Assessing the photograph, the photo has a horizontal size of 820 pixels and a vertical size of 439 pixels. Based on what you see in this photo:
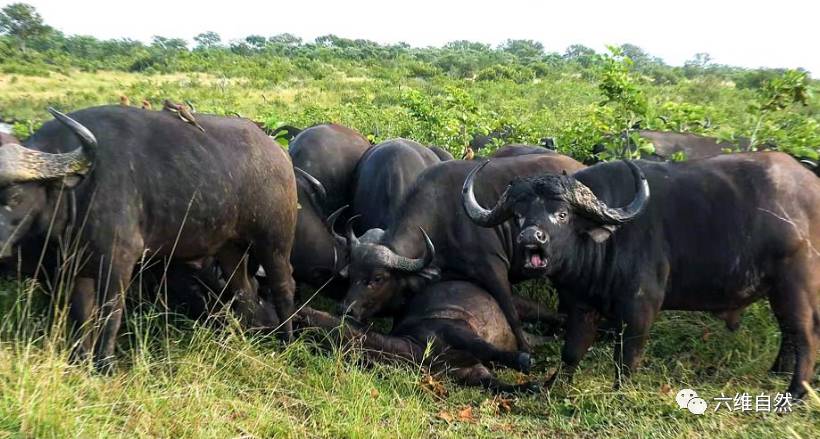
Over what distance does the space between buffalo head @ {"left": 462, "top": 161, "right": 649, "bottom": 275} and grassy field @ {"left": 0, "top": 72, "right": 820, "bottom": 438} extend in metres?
0.86

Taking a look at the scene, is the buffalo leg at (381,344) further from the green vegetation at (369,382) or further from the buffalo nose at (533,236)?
the buffalo nose at (533,236)

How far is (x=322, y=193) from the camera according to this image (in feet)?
21.2

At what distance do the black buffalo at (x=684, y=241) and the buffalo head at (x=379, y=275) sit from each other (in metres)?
1.06

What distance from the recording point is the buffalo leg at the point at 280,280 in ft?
16.2

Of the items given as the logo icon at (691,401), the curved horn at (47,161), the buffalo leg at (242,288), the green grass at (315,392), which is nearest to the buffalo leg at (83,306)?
the green grass at (315,392)

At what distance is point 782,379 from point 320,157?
14.8ft

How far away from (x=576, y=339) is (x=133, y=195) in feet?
9.31

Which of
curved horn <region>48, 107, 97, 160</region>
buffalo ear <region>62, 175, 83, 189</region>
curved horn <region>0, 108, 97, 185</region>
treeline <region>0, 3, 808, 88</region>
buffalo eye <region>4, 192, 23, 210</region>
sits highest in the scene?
curved horn <region>48, 107, 97, 160</region>

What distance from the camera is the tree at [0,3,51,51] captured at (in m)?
39.4

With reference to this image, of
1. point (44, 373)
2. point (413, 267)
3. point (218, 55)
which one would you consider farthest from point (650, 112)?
point (218, 55)

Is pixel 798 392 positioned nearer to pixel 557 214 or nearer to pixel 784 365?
pixel 784 365

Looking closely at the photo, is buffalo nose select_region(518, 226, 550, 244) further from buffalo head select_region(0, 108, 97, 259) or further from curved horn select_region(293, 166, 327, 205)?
curved horn select_region(293, 166, 327, 205)

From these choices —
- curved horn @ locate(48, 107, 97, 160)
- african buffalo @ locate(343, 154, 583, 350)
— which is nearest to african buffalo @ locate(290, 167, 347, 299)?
african buffalo @ locate(343, 154, 583, 350)

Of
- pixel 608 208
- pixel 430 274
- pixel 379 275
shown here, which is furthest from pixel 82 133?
pixel 608 208
